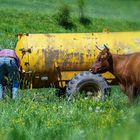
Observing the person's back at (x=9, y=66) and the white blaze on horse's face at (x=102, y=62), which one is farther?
the white blaze on horse's face at (x=102, y=62)

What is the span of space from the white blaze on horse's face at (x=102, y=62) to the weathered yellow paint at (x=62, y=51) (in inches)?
33.7

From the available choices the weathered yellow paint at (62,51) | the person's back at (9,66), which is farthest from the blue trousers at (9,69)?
the weathered yellow paint at (62,51)

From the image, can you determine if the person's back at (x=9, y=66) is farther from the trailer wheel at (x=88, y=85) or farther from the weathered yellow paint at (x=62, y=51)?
the trailer wheel at (x=88, y=85)

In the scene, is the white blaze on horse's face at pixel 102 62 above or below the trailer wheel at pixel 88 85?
above

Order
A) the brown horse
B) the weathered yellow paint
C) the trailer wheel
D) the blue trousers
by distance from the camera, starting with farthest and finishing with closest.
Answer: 1. the weathered yellow paint
2. the trailer wheel
3. the blue trousers
4. the brown horse

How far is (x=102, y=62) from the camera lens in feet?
40.9

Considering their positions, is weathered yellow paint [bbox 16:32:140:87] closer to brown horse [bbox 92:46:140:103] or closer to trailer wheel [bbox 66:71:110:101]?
trailer wheel [bbox 66:71:110:101]

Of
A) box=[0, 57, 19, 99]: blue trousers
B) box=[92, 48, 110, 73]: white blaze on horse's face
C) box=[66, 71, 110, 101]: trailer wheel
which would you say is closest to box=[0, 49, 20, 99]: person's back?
box=[0, 57, 19, 99]: blue trousers

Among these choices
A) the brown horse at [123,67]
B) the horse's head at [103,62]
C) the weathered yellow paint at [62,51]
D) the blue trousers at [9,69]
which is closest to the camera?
the brown horse at [123,67]

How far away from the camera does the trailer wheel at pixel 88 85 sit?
1295 cm

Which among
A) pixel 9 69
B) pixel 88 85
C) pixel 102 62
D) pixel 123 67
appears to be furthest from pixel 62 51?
pixel 123 67

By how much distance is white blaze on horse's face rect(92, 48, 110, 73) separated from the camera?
1238 cm

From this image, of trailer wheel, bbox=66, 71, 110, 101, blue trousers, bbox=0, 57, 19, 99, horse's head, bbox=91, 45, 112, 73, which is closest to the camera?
blue trousers, bbox=0, 57, 19, 99

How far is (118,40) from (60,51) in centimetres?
136
